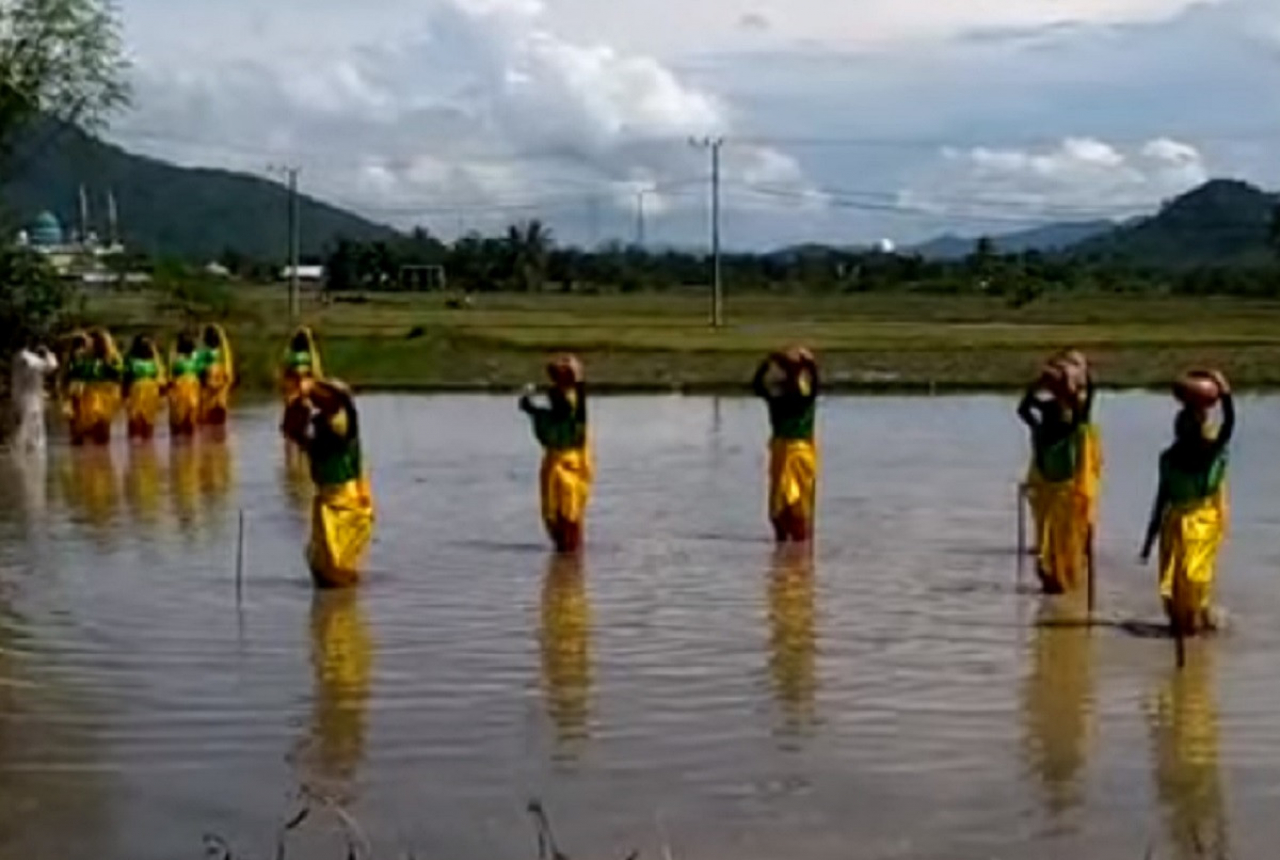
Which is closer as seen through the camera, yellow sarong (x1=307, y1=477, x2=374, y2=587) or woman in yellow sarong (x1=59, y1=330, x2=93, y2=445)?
yellow sarong (x1=307, y1=477, x2=374, y2=587)

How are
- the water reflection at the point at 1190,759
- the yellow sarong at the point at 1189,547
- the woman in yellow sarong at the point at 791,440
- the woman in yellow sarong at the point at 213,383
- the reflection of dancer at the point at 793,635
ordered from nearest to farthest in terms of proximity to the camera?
the water reflection at the point at 1190,759 → the reflection of dancer at the point at 793,635 → the yellow sarong at the point at 1189,547 → the woman in yellow sarong at the point at 791,440 → the woman in yellow sarong at the point at 213,383

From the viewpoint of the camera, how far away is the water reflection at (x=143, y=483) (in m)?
26.1

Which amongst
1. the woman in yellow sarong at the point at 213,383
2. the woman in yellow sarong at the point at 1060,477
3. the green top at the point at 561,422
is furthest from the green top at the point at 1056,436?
the woman in yellow sarong at the point at 213,383

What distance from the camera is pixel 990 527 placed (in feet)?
79.0

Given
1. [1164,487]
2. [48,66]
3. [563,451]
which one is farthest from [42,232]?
[1164,487]

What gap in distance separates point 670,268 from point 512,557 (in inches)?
4804

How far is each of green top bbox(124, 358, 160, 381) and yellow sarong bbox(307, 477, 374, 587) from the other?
60.1 feet

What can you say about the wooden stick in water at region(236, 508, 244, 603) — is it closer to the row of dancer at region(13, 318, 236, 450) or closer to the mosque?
the row of dancer at region(13, 318, 236, 450)

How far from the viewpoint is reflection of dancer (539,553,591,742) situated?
543 inches

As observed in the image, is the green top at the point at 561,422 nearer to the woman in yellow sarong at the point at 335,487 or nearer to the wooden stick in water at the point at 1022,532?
the woman in yellow sarong at the point at 335,487

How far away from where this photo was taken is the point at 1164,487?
16.2m

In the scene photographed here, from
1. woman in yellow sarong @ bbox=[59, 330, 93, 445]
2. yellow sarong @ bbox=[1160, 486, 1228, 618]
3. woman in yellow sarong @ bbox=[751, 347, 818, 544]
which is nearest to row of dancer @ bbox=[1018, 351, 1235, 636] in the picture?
yellow sarong @ bbox=[1160, 486, 1228, 618]

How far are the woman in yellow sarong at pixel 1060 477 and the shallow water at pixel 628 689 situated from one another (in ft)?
1.12

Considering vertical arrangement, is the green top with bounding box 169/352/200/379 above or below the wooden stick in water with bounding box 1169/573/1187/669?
above
